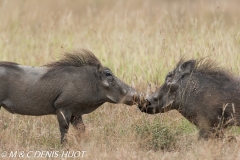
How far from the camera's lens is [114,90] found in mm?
8016

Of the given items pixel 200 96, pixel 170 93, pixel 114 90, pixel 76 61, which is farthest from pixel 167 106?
pixel 76 61

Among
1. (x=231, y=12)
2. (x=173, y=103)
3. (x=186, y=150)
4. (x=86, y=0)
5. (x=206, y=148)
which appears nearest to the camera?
(x=206, y=148)

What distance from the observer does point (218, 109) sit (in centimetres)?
763

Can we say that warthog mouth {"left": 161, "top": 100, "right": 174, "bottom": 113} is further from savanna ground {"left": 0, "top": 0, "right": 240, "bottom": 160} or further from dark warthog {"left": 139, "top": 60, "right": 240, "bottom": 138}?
savanna ground {"left": 0, "top": 0, "right": 240, "bottom": 160}

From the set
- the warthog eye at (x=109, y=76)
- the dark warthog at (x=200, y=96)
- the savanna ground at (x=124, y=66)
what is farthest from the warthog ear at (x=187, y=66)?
the warthog eye at (x=109, y=76)

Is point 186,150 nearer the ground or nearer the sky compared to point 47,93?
nearer the ground

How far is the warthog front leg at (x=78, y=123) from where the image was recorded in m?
7.93

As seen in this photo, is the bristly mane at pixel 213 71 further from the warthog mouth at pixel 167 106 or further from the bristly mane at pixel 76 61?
the bristly mane at pixel 76 61

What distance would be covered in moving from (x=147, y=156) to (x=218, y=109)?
1047mm

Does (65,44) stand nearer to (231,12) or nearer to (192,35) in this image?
(192,35)

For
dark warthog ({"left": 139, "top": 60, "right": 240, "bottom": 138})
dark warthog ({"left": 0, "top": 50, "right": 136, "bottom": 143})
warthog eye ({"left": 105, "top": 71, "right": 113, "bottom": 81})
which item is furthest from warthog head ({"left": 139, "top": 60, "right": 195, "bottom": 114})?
warthog eye ({"left": 105, "top": 71, "right": 113, "bottom": 81})

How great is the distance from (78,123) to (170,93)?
1088mm

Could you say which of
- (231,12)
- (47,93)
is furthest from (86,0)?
(47,93)

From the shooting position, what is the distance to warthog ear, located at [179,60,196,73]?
311 inches
